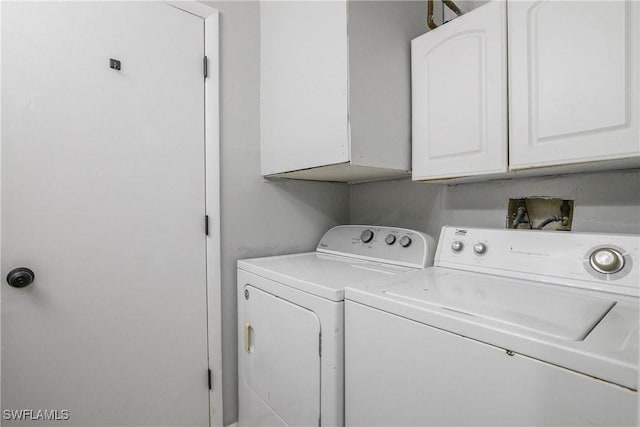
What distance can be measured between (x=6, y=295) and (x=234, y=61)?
1.41 meters

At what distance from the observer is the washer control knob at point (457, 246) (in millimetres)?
1338

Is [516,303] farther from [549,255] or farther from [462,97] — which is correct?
[462,97]

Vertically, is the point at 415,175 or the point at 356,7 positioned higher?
the point at 356,7

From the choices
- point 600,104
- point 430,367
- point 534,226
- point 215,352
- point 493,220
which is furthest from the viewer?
point 215,352

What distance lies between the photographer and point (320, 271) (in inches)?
53.5

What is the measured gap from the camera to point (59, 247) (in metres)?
1.20

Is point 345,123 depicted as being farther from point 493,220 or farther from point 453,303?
point 493,220

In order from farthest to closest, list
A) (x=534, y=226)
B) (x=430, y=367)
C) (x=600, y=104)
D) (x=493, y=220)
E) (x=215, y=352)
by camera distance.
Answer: (x=215, y=352)
(x=493, y=220)
(x=534, y=226)
(x=600, y=104)
(x=430, y=367)

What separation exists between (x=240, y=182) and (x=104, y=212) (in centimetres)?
63

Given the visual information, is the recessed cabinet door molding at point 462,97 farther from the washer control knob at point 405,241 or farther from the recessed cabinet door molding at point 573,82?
the washer control knob at point 405,241

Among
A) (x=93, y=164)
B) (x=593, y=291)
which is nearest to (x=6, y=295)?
(x=93, y=164)

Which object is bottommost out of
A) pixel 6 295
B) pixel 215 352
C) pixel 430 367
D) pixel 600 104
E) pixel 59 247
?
pixel 215 352

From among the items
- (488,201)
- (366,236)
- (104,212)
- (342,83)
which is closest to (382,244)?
(366,236)

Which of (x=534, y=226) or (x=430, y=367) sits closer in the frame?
(x=430, y=367)
